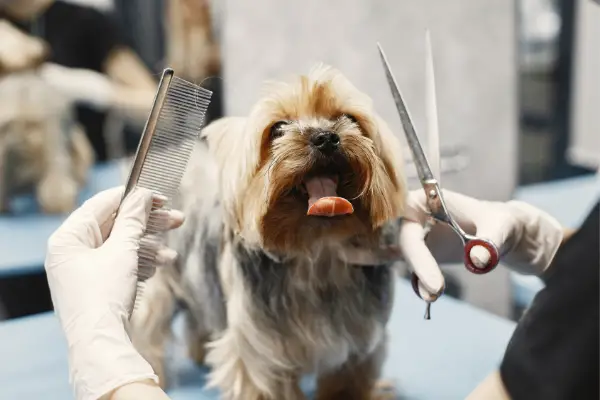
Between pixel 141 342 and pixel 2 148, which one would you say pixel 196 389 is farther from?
pixel 2 148

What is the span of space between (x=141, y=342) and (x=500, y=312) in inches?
26.9

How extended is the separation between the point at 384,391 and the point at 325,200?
49 cm

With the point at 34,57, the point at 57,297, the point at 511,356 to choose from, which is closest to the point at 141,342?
the point at 57,297

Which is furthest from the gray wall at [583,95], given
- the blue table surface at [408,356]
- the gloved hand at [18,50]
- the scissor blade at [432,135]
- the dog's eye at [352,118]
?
the gloved hand at [18,50]

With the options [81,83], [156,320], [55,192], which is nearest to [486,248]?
[156,320]

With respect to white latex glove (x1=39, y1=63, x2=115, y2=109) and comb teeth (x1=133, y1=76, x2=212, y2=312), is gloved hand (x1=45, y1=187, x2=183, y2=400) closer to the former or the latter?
comb teeth (x1=133, y1=76, x2=212, y2=312)

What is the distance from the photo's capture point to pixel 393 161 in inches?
36.4

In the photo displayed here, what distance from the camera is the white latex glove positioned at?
6.45ft

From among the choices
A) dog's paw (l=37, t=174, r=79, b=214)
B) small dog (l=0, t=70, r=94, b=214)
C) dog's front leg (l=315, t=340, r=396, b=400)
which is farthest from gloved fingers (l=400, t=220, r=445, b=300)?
small dog (l=0, t=70, r=94, b=214)

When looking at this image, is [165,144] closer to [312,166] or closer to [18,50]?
[312,166]

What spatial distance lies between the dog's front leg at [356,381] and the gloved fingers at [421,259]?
28 centimetres

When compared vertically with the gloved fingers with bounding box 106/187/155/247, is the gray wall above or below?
below

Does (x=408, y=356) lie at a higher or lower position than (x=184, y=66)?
lower

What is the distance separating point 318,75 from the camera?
89 centimetres
